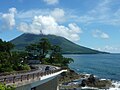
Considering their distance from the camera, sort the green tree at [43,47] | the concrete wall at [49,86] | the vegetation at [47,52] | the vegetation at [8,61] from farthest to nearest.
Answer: the green tree at [43,47] < the vegetation at [47,52] < the vegetation at [8,61] < the concrete wall at [49,86]

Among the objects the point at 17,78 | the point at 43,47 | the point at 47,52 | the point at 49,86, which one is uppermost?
the point at 43,47

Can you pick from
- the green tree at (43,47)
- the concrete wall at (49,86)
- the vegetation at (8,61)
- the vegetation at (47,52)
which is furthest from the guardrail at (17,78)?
the green tree at (43,47)

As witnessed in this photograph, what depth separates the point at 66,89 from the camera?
3809 inches

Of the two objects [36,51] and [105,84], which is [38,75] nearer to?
[105,84]

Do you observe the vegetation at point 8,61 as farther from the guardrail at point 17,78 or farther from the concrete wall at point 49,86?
the guardrail at point 17,78

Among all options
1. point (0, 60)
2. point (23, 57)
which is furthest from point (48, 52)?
point (0, 60)

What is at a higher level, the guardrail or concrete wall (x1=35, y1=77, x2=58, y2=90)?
the guardrail

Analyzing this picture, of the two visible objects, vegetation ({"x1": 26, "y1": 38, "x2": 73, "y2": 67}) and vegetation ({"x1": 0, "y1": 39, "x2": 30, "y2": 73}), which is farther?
vegetation ({"x1": 26, "y1": 38, "x2": 73, "y2": 67})

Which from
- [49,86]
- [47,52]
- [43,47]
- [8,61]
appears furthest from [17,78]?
[47,52]

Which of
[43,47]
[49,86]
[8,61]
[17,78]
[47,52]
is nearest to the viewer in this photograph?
[17,78]

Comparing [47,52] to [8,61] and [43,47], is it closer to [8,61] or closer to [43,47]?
[43,47]

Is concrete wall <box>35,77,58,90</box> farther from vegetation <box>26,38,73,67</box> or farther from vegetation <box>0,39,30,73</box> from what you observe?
vegetation <box>26,38,73,67</box>

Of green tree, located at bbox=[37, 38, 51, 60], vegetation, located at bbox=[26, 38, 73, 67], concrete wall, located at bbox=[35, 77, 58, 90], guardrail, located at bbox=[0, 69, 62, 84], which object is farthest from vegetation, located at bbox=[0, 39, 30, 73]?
guardrail, located at bbox=[0, 69, 62, 84]

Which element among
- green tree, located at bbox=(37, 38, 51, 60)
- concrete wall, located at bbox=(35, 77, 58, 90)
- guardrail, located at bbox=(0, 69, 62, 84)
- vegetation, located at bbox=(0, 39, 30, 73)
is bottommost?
concrete wall, located at bbox=(35, 77, 58, 90)
